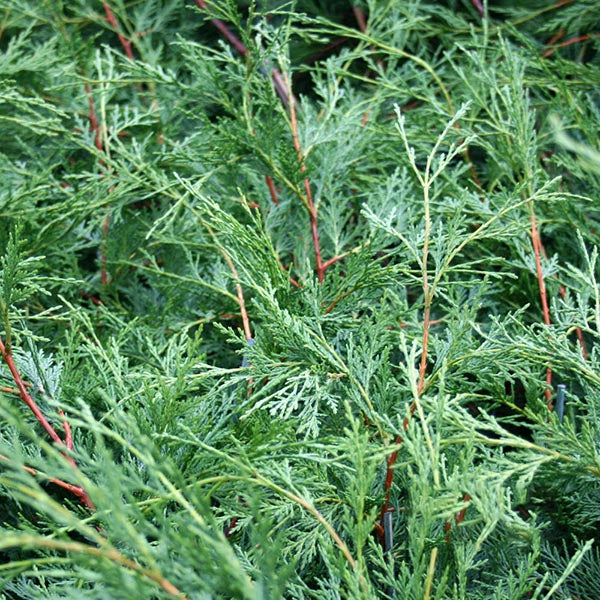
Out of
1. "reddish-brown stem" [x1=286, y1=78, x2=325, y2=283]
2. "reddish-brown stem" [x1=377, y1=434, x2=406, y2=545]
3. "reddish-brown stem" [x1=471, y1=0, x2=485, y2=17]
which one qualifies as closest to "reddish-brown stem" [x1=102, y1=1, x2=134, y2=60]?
"reddish-brown stem" [x1=286, y1=78, x2=325, y2=283]

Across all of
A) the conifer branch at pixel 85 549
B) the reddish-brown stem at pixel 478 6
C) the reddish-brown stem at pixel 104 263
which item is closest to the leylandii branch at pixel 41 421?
the conifer branch at pixel 85 549

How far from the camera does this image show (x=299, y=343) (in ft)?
3.70

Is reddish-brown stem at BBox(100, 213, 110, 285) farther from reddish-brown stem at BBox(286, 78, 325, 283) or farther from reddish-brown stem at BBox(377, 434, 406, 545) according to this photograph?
reddish-brown stem at BBox(377, 434, 406, 545)

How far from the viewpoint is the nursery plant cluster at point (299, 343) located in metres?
0.93

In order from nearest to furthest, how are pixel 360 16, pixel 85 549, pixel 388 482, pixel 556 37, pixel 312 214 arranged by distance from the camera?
1. pixel 85 549
2. pixel 388 482
3. pixel 312 214
4. pixel 556 37
5. pixel 360 16

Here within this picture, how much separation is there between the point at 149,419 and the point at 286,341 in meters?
0.25

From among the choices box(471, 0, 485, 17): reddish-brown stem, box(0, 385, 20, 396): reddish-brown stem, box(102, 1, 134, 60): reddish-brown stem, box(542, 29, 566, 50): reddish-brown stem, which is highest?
box(102, 1, 134, 60): reddish-brown stem

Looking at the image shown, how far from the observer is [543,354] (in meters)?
1.13

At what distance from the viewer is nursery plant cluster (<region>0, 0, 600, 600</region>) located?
0.93m

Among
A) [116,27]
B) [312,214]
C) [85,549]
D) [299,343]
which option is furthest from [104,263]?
[85,549]

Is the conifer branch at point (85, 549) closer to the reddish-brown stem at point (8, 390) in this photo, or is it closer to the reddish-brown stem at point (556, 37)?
the reddish-brown stem at point (8, 390)

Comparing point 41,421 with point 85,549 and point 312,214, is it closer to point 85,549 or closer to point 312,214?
point 85,549

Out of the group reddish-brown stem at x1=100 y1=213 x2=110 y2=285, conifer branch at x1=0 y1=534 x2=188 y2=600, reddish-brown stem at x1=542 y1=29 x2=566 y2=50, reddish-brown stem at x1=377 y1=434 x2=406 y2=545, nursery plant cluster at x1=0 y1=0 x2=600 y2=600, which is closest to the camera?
conifer branch at x1=0 y1=534 x2=188 y2=600

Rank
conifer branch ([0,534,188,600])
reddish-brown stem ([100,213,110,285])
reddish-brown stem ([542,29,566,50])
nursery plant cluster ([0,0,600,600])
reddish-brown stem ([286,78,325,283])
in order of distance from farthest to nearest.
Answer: reddish-brown stem ([542,29,566,50]) < reddish-brown stem ([100,213,110,285]) < reddish-brown stem ([286,78,325,283]) < nursery plant cluster ([0,0,600,600]) < conifer branch ([0,534,188,600])
